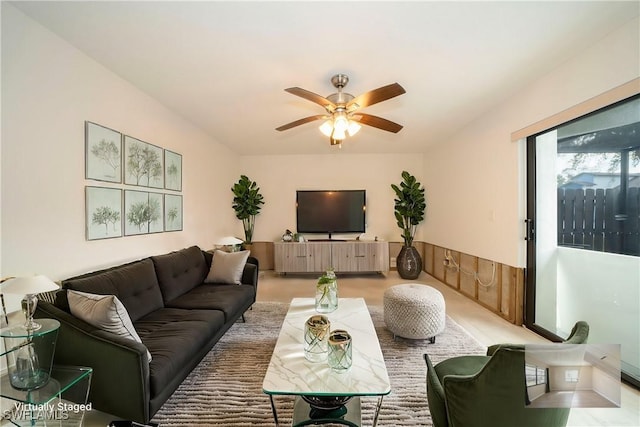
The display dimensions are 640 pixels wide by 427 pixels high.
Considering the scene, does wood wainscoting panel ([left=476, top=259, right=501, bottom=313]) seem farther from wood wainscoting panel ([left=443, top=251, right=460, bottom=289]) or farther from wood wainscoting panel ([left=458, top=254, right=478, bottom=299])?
wood wainscoting panel ([left=443, top=251, right=460, bottom=289])

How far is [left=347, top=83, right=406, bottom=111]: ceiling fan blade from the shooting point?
2.08 m

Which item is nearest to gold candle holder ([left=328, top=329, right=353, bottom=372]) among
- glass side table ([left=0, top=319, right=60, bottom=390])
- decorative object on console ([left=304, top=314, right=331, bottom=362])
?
decorative object on console ([left=304, top=314, right=331, bottom=362])

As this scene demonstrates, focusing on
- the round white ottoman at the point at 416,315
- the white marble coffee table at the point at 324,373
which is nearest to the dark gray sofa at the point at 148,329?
the white marble coffee table at the point at 324,373

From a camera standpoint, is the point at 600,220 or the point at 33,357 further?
the point at 600,220

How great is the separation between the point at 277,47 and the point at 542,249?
3.30 metres

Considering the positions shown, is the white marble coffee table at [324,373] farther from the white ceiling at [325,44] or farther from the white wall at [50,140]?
the white ceiling at [325,44]

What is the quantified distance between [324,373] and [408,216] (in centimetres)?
435

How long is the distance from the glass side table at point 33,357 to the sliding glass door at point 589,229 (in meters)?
3.87

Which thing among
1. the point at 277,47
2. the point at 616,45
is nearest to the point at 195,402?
the point at 277,47

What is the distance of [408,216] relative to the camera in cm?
542

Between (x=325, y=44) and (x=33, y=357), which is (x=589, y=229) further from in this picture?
(x=33, y=357)

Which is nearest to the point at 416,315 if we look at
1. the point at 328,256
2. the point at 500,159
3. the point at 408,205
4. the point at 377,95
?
the point at 377,95

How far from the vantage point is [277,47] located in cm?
216

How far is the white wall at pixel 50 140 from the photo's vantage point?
1.79m
